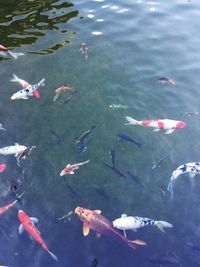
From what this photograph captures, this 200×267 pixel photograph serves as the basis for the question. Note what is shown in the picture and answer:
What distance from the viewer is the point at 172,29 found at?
10578 mm

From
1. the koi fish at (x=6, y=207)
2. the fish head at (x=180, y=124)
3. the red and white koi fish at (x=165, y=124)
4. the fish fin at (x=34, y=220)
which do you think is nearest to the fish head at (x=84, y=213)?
the fish fin at (x=34, y=220)

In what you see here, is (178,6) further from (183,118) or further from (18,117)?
(18,117)

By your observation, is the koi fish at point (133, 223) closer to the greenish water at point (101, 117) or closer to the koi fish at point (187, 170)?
the greenish water at point (101, 117)

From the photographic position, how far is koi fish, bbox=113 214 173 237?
555cm

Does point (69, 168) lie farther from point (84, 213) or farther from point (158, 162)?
point (158, 162)

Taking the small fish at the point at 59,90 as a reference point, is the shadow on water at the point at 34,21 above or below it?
above

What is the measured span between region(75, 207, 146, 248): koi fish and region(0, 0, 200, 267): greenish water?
0.41 feet

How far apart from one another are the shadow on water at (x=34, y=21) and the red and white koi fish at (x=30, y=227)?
Answer: 5.30 meters

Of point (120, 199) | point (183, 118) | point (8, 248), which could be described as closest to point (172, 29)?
point (183, 118)

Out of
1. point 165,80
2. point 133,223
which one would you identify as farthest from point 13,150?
point 165,80

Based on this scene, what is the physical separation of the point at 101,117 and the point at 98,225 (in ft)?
9.66

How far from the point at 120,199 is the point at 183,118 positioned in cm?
253

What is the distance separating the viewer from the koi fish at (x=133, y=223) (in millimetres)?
5551

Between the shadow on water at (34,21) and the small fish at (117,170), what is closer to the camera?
the small fish at (117,170)
